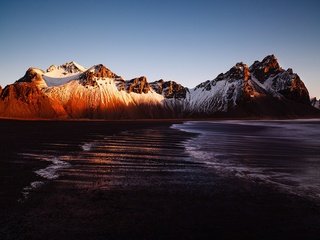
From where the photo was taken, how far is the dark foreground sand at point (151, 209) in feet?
37.8

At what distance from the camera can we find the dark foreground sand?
454 inches

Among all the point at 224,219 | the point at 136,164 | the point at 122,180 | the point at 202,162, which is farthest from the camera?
the point at 202,162

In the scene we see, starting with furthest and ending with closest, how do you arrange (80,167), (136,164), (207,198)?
(136,164), (80,167), (207,198)

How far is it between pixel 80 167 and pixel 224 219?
44.4 feet

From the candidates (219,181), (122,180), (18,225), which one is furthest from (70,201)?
(219,181)

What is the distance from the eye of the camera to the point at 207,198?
16.1 meters

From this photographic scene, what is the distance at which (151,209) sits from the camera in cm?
1407

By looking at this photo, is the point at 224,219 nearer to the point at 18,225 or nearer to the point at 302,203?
the point at 302,203

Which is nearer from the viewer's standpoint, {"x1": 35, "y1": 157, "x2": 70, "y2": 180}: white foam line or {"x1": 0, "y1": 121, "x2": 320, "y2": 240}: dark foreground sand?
{"x1": 0, "y1": 121, "x2": 320, "y2": 240}: dark foreground sand

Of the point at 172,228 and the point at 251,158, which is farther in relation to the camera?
the point at 251,158

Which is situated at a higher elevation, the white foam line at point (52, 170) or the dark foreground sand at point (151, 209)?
the white foam line at point (52, 170)

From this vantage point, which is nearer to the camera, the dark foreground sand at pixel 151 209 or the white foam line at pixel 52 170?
the dark foreground sand at pixel 151 209

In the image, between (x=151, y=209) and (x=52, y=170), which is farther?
(x=52, y=170)

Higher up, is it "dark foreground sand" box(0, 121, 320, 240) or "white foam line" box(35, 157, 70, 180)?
"white foam line" box(35, 157, 70, 180)
